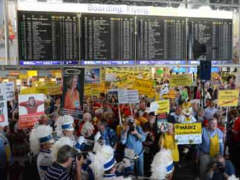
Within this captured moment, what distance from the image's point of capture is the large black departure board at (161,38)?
7.93 metres

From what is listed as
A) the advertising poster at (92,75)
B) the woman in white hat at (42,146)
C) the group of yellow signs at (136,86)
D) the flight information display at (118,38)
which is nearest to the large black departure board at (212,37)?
the flight information display at (118,38)

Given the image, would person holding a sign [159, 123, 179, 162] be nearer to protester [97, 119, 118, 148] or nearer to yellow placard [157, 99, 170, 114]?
yellow placard [157, 99, 170, 114]

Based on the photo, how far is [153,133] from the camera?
6.67 m

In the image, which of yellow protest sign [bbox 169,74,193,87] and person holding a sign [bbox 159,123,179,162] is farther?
yellow protest sign [bbox 169,74,193,87]

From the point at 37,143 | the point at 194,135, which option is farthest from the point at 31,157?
the point at 194,135

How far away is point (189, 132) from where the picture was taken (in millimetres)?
5867

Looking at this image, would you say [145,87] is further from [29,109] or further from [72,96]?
[29,109]

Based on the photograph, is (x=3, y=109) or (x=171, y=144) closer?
(x=3, y=109)

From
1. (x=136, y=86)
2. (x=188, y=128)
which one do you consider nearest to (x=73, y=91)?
(x=136, y=86)

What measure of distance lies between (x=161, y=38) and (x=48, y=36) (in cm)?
285

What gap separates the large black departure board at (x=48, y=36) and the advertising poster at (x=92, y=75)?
2.50 ft

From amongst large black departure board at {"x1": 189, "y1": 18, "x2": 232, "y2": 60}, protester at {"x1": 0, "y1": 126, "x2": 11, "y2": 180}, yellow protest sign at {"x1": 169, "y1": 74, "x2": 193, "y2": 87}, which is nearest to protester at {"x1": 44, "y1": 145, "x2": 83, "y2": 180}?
protester at {"x1": 0, "y1": 126, "x2": 11, "y2": 180}

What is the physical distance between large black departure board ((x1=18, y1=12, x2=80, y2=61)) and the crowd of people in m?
1.39

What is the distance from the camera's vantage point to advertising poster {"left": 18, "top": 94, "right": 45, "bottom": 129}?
18.4 feet
